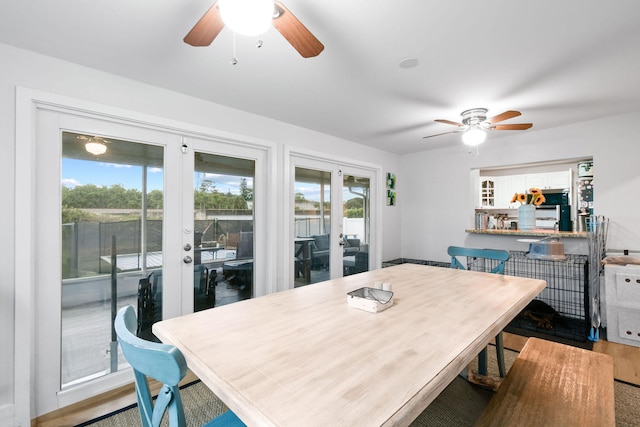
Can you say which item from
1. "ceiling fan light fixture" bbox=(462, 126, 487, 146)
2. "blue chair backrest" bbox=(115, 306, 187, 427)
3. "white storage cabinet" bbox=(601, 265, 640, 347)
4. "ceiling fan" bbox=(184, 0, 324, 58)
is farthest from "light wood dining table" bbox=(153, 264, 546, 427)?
"white storage cabinet" bbox=(601, 265, 640, 347)

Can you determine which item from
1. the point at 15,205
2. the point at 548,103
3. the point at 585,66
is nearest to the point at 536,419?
the point at 585,66

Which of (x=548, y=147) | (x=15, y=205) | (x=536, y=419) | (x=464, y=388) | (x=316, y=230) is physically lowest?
(x=464, y=388)

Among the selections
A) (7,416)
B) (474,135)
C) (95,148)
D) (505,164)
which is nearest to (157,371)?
(7,416)

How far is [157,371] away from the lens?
728mm

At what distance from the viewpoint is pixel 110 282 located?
2330 mm

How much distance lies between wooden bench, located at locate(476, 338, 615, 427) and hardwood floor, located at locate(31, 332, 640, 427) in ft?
3.98

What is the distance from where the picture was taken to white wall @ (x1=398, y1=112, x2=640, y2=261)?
3199 mm

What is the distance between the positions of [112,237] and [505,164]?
456cm

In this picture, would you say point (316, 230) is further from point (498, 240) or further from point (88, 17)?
point (88, 17)

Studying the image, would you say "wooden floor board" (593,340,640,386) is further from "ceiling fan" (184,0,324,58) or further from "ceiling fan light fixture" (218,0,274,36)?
"ceiling fan light fixture" (218,0,274,36)

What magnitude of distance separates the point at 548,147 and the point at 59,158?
492cm

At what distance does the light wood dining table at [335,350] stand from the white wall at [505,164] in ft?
8.44

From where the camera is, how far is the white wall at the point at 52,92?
1.83 meters

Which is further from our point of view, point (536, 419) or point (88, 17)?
point (88, 17)
